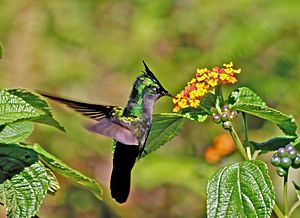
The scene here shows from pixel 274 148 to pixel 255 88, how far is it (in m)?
1.84

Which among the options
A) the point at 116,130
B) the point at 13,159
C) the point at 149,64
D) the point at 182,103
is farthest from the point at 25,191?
the point at 149,64

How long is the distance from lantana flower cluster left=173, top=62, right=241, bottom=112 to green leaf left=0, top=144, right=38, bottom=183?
344 millimetres

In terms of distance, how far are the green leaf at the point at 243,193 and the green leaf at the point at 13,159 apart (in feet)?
1.28

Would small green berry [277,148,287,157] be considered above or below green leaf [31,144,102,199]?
above

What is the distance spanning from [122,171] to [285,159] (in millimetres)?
391

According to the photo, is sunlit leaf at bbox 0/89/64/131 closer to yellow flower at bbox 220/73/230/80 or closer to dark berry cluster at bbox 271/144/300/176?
yellow flower at bbox 220/73/230/80

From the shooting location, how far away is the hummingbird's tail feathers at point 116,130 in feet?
5.09

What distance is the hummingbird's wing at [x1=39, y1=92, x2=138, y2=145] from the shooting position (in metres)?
1.56

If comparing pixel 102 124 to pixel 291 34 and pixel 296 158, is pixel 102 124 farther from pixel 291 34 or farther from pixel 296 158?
pixel 291 34

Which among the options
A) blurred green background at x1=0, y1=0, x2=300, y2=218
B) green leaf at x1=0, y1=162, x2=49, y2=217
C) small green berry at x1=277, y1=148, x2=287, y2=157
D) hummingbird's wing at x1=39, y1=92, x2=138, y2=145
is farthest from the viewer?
blurred green background at x1=0, y1=0, x2=300, y2=218

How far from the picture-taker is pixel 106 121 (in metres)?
1.66

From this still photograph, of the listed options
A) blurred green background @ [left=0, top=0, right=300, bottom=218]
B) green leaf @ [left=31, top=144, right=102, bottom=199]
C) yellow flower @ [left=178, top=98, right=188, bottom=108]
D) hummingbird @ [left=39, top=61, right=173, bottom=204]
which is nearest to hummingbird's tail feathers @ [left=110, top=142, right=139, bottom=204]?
hummingbird @ [left=39, top=61, right=173, bottom=204]

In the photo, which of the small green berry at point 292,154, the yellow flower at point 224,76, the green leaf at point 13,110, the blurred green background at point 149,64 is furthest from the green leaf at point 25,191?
the blurred green background at point 149,64

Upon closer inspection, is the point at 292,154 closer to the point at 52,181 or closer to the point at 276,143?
the point at 276,143
